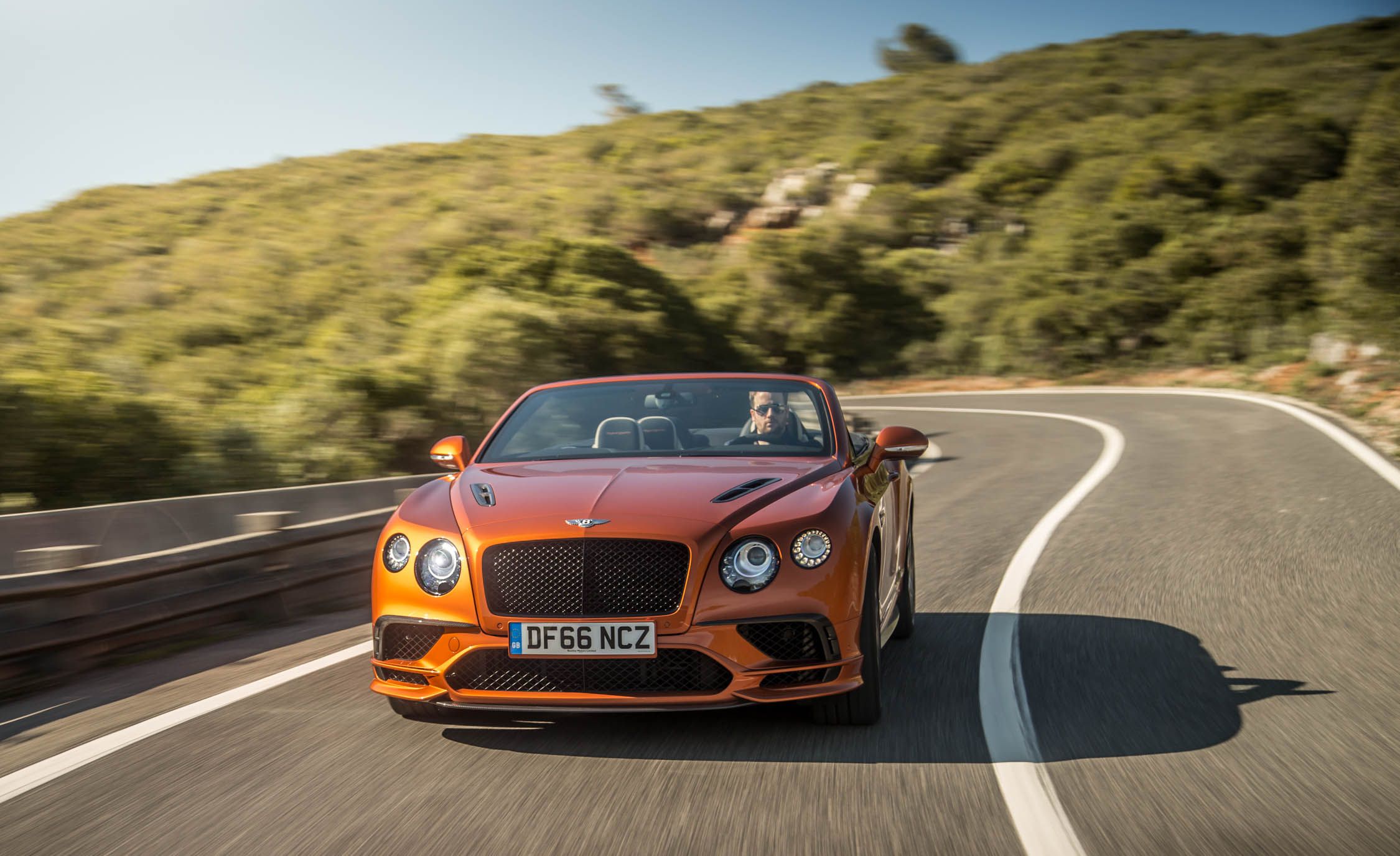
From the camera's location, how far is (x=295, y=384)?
70.1 ft

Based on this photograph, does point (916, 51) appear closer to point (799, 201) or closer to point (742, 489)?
point (799, 201)

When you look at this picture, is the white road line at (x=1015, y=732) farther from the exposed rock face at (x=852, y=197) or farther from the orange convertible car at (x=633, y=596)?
the exposed rock face at (x=852, y=197)

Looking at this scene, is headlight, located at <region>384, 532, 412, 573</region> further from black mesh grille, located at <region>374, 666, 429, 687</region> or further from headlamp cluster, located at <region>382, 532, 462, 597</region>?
black mesh grille, located at <region>374, 666, 429, 687</region>

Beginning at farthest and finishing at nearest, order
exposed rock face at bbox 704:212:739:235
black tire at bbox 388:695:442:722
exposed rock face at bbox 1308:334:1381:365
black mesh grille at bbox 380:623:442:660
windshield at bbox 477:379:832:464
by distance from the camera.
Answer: exposed rock face at bbox 704:212:739:235
exposed rock face at bbox 1308:334:1381:365
windshield at bbox 477:379:832:464
black tire at bbox 388:695:442:722
black mesh grille at bbox 380:623:442:660

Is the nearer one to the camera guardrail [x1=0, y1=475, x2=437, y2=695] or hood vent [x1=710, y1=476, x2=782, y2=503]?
hood vent [x1=710, y1=476, x2=782, y2=503]

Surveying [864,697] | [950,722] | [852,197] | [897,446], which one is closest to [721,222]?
[852,197]

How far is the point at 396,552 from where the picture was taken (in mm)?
4570

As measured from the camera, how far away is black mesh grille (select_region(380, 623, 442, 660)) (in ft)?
14.5

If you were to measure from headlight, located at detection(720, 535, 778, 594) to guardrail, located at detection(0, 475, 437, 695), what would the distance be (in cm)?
354

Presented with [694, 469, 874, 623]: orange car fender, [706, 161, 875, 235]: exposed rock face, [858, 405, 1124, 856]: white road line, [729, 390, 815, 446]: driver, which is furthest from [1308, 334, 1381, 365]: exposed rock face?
[706, 161, 875, 235]: exposed rock face

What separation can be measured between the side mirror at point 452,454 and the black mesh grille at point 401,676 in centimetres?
129

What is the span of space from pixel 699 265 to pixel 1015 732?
5821cm

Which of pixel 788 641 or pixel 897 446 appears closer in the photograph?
pixel 788 641

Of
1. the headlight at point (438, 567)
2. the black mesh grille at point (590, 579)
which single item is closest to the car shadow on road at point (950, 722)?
the black mesh grille at point (590, 579)
